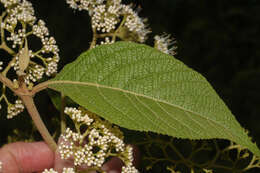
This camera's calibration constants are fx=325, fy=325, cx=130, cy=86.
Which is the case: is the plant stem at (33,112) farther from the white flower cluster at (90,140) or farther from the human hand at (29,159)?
the human hand at (29,159)

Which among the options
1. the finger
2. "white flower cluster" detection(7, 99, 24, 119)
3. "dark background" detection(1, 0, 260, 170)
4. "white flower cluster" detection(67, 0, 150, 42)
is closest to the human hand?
the finger

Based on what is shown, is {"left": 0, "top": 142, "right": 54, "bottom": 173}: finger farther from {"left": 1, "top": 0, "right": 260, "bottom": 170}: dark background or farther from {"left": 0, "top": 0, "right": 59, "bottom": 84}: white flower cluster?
{"left": 1, "top": 0, "right": 260, "bottom": 170}: dark background

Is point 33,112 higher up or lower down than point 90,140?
higher up

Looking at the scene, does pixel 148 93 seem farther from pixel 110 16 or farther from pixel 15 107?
pixel 15 107

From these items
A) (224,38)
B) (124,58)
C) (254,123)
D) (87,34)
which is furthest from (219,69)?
(124,58)

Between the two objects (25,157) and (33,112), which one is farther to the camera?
(25,157)

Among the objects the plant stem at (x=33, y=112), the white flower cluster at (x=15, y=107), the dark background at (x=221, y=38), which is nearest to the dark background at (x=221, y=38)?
the dark background at (x=221, y=38)

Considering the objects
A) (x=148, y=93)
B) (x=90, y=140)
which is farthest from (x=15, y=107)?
(x=148, y=93)
